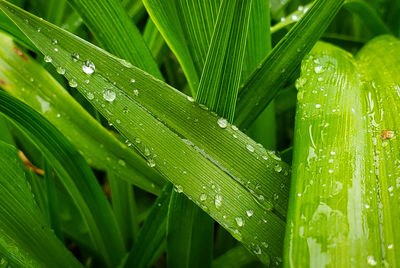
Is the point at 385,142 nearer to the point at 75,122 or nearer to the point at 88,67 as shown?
the point at 88,67

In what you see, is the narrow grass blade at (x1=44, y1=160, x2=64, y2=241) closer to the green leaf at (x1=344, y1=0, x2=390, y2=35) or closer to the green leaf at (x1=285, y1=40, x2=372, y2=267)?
the green leaf at (x1=285, y1=40, x2=372, y2=267)

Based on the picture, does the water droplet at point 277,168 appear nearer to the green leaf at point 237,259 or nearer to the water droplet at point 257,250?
the water droplet at point 257,250

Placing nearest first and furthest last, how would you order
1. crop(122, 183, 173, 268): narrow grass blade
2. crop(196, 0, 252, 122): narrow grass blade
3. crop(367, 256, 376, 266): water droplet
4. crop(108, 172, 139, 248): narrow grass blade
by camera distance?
crop(367, 256, 376, 266): water droplet
crop(196, 0, 252, 122): narrow grass blade
crop(122, 183, 173, 268): narrow grass blade
crop(108, 172, 139, 248): narrow grass blade

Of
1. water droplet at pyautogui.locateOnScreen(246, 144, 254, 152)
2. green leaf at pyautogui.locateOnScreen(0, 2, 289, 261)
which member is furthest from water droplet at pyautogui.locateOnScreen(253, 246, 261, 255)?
water droplet at pyautogui.locateOnScreen(246, 144, 254, 152)

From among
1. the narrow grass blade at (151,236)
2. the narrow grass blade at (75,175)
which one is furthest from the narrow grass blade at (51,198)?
the narrow grass blade at (151,236)

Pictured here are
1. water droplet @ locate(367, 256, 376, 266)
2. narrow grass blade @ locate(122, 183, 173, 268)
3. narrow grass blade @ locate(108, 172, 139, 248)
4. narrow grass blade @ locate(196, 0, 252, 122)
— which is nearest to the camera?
water droplet @ locate(367, 256, 376, 266)

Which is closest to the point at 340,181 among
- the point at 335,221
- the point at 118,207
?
the point at 335,221
